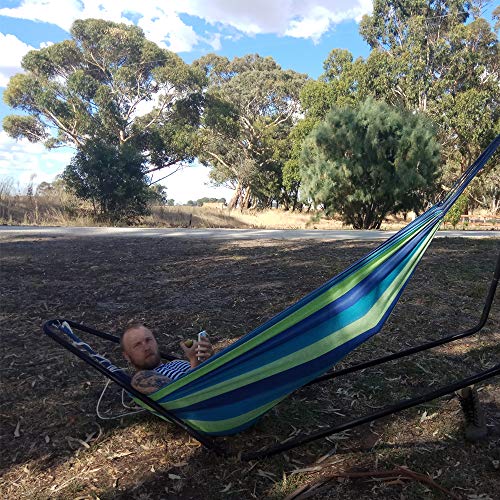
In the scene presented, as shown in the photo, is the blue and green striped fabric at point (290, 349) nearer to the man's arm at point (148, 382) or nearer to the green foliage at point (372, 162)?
the man's arm at point (148, 382)

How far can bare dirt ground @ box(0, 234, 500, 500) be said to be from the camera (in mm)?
1952

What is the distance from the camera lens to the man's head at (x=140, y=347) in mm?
2457

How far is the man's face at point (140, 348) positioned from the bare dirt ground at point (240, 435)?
31cm

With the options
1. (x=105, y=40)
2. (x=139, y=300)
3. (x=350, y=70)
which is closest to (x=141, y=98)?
(x=105, y=40)

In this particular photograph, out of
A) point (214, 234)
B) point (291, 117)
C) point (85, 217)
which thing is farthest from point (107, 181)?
point (291, 117)

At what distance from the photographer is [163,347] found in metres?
3.46

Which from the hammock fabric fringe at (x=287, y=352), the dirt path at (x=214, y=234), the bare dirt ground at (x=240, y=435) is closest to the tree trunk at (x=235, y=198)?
the dirt path at (x=214, y=234)

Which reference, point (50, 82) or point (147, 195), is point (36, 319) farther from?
point (50, 82)

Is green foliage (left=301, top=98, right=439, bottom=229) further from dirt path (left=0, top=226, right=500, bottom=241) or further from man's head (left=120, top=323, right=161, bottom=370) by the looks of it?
man's head (left=120, top=323, right=161, bottom=370)

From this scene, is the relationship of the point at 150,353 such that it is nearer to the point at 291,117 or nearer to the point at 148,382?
the point at 148,382

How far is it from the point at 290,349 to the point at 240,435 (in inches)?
28.5

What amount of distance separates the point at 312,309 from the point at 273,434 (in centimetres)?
84

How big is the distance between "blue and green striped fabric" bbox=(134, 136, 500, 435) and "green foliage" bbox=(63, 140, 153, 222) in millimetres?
15537

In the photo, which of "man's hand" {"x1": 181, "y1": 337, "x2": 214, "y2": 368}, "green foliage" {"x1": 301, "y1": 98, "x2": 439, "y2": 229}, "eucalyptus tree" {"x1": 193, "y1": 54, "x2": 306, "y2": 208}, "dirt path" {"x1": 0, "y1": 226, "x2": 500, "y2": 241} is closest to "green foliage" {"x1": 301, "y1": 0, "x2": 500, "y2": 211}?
"eucalyptus tree" {"x1": 193, "y1": 54, "x2": 306, "y2": 208}
